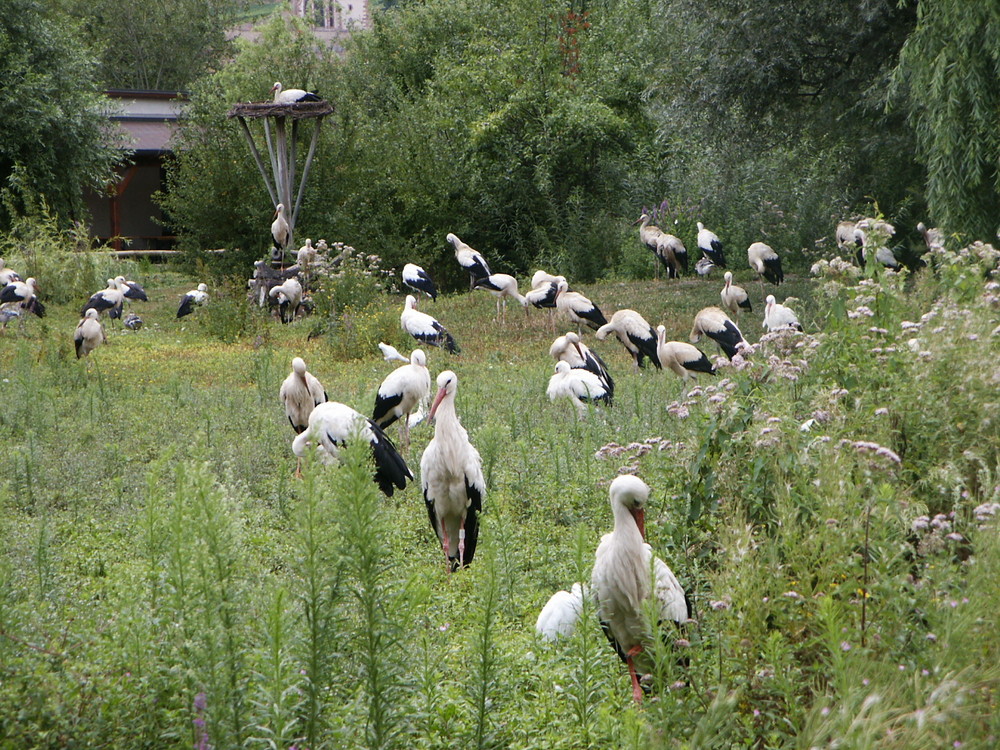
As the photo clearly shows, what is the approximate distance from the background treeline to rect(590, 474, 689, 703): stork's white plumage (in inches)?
441

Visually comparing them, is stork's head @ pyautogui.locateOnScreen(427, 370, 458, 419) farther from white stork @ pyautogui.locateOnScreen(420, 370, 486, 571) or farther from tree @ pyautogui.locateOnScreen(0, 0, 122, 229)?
tree @ pyautogui.locateOnScreen(0, 0, 122, 229)

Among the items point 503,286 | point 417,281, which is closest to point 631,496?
point 503,286

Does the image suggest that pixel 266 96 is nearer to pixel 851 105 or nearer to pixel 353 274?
pixel 353 274

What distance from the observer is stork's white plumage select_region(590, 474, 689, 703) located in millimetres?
3812

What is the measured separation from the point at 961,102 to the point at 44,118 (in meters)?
17.5

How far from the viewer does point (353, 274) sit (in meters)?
14.5

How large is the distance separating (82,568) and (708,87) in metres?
11.4

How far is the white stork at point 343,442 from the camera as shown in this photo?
650cm

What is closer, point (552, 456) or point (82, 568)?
point (82, 568)

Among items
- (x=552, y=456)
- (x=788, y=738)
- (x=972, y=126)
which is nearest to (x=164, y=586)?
(x=788, y=738)

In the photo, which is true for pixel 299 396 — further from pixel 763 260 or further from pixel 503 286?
pixel 763 260

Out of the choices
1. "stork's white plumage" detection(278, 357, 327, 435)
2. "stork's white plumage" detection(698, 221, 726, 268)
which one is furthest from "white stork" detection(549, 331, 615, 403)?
"stork's white plumage" detection(698, 221, 726, 268)

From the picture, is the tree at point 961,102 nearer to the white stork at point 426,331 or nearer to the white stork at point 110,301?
the white stork at point 426,331

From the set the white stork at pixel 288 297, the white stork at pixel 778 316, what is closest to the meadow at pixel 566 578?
the white stork at pixel 778 316
